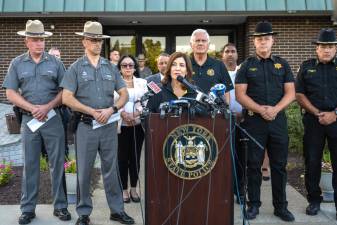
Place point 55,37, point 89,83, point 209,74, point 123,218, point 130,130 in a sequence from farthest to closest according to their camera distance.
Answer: point 55,37 < point 130,130 < point 209,74 < point 123,218 < point 89,83

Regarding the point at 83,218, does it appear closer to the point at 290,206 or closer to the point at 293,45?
the point at 290,206

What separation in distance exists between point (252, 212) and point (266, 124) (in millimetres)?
1007

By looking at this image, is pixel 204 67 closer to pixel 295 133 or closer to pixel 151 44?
pixel 295 133

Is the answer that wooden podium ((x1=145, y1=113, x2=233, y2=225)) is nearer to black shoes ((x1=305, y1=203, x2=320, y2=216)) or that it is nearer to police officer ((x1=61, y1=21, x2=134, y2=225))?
police officer ((x1=61, y1=21, x2=134, y2=225))

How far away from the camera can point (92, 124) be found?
16.7ft

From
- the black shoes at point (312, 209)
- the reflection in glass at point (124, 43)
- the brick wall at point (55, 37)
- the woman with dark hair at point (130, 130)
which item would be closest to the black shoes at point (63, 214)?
the woman with dark hair at point (130, 130)

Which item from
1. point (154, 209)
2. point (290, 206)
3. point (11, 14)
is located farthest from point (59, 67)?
point (11, 14)

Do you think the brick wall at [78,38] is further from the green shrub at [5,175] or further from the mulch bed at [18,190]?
the green shrub at [5,175]

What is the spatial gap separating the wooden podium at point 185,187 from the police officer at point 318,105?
5.33 feet

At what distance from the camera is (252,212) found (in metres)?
5.49

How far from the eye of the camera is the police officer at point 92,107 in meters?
5.05

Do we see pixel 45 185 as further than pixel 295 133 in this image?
No

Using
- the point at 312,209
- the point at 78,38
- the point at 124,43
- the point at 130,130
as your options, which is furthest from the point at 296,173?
the point at 124,43

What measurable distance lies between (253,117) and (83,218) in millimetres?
2167
